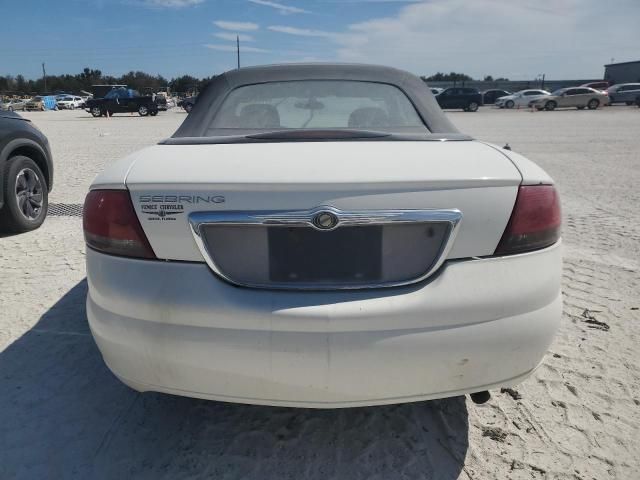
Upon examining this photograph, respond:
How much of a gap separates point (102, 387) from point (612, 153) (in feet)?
41.1

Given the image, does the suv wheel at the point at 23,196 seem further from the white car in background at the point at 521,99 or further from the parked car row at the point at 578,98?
the white car in background at the point at 521,99

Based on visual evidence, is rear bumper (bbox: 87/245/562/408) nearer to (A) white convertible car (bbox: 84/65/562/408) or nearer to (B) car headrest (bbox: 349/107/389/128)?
(A) white convertible car (bbox: 84/65/562/408)

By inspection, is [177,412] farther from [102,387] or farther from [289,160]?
[289,160]

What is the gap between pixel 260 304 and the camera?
64.1 inches

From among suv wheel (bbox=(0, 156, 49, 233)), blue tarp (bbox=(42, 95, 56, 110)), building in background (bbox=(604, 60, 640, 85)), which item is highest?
building in background (bbox=(604, 60, 640, 85))

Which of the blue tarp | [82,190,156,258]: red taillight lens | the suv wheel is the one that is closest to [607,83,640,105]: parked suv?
the suv wheel

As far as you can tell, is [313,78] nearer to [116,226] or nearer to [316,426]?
[116,226]

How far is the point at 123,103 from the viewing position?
3569 centimetres

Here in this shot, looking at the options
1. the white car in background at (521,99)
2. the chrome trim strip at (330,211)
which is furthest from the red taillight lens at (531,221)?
the white car in background at (521,99)

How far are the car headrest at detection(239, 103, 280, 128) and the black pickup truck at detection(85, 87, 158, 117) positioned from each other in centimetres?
3591

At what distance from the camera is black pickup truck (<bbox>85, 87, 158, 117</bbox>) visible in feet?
117

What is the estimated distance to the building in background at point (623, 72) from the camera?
209ft

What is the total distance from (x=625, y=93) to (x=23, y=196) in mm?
45095

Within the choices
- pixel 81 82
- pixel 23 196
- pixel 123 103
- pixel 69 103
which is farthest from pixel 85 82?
pixel 23 196
